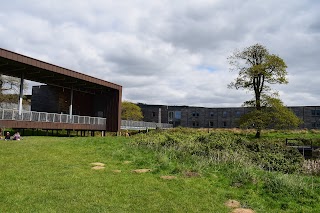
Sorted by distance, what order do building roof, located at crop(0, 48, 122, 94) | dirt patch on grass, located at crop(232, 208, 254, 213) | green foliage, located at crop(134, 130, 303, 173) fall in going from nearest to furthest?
dirt patch on grass, located at crop(232, 208, 254, 213)
green foliage, located at crop(134, 130, 303, 173)
building roof, located at crop(0, 48, 122, 94)

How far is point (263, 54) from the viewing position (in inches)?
A: 1476

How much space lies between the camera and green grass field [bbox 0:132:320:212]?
716cm

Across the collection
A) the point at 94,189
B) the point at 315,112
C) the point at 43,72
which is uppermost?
the point at 43,72

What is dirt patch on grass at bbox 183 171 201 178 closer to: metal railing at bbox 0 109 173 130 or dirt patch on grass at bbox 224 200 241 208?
dirt patch on grass at bbox 224 200 241 208

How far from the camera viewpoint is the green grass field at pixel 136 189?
7160 mm

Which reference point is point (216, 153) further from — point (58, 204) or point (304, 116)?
point (304, 116)

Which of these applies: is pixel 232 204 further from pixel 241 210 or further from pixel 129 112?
pixel 129 112

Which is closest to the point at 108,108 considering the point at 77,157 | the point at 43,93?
the point at 43,93

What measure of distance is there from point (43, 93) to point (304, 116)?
5200cm

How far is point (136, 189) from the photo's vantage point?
8.45 m

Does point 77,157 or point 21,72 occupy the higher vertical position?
point 21,72

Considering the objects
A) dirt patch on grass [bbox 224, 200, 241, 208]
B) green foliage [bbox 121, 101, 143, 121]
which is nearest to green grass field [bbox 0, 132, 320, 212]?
dirt patch on grass [bbox 224, 200, 241, 208]

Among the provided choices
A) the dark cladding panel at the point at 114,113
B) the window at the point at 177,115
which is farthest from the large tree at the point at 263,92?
the window at the point at 177,115

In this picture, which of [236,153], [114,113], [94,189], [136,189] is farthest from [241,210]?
[114,113]
